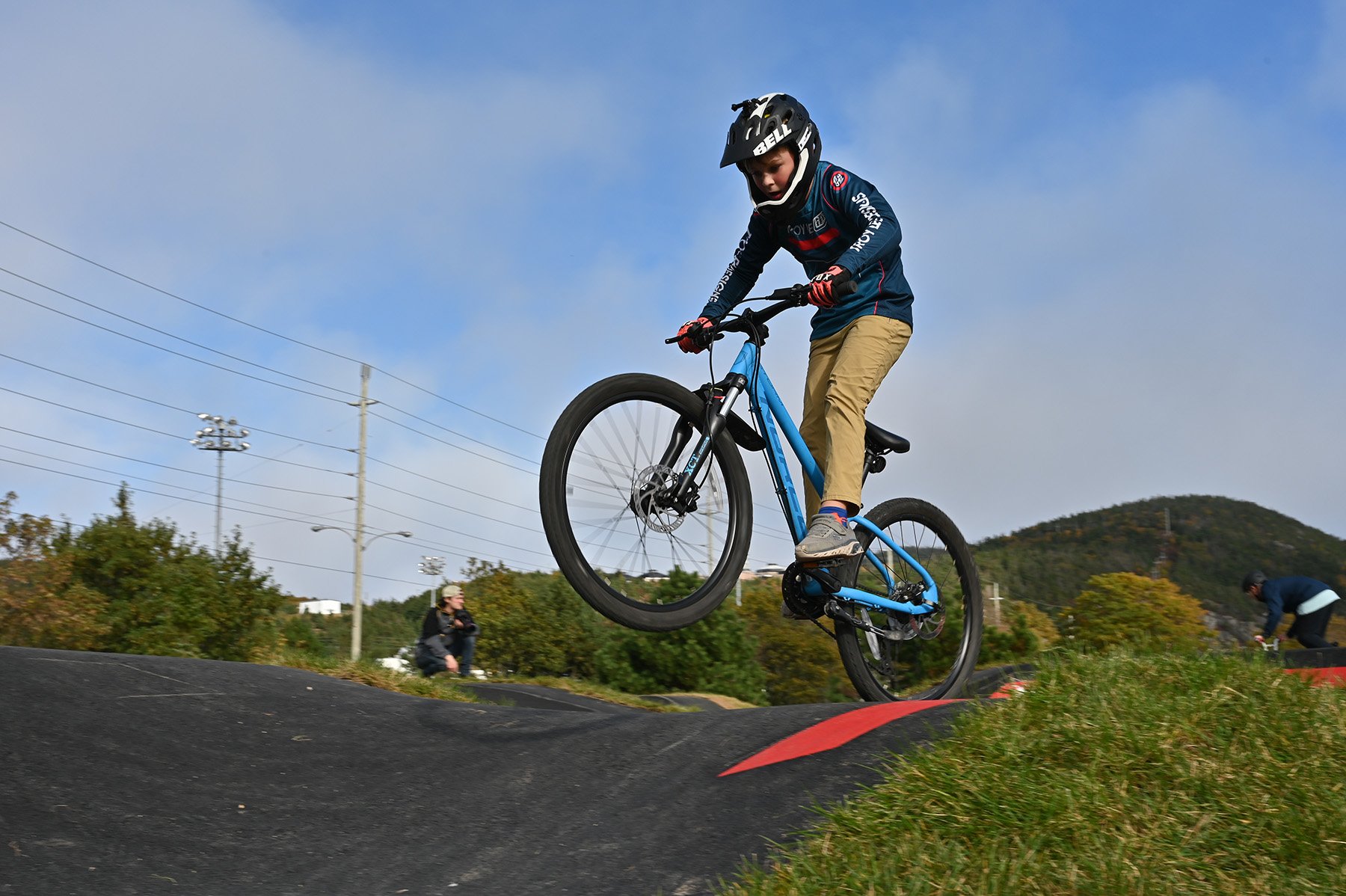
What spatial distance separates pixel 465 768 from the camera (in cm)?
392

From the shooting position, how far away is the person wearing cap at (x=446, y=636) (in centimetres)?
1091

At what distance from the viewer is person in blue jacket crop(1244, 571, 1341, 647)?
868 cm

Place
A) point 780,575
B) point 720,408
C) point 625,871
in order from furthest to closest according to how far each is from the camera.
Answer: point 780,575
point 720,408
point 625,871

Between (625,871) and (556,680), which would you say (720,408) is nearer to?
(625,871)

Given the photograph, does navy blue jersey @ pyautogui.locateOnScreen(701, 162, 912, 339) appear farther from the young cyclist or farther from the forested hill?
the forested hill

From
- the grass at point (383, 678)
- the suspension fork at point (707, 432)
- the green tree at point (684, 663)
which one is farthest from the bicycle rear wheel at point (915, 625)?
the green tree at point (684, 663)

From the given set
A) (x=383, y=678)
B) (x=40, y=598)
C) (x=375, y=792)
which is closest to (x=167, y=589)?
(x=40, y=598)

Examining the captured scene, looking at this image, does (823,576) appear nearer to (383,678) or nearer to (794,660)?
(383,678)

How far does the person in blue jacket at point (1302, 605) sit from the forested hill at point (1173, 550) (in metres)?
58.9

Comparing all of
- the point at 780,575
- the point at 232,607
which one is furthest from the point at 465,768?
the point at 232,607

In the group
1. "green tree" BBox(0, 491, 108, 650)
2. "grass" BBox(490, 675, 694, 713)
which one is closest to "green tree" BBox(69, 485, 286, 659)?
"green tree" BBox(0, 491, 108, 650)

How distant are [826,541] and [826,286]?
3.48 feet

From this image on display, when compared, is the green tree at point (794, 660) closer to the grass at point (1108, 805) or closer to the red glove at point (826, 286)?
the red glove at point (826, 286)

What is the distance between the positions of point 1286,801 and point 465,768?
276 centimetres
